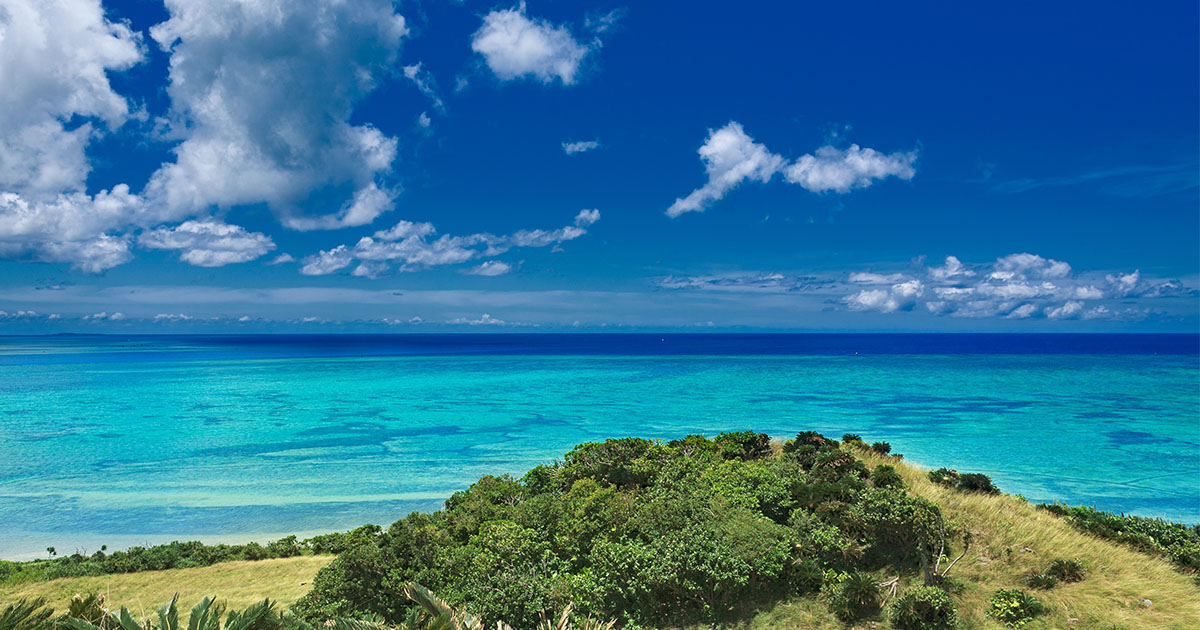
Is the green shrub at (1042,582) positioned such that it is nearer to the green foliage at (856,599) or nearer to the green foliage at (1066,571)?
the green foliage at (1066,571)

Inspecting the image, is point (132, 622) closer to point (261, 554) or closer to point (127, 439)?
point (261, 554)

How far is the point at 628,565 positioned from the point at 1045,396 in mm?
61906

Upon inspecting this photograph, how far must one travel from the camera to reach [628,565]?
11438 millimetres

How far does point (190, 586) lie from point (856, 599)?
59.2 feet

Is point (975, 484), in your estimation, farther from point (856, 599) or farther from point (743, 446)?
point (856, 599)

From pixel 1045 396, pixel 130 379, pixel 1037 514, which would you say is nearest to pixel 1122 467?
pixel 1037 514

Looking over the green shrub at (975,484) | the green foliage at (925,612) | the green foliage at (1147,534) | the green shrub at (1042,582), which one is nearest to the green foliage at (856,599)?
the green foliage at (925,612)

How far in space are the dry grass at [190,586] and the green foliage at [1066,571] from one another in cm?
1812

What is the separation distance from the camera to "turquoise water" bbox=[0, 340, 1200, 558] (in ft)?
83.2

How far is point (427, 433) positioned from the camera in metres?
40.9

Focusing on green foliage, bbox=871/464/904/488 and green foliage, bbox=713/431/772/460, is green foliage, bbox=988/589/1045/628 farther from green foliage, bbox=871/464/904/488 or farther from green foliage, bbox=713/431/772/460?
green foliage, bbox=713/431/772/460

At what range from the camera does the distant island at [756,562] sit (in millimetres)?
11250

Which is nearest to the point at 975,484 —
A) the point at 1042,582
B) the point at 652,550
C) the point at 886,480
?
the point at 886,480

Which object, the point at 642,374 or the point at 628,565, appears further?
the point at 642,374
